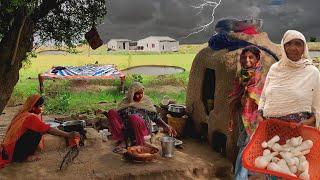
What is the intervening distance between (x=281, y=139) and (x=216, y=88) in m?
3.46

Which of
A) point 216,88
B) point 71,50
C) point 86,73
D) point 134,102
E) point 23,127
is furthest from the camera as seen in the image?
point 86,73

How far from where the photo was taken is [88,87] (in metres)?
20.8

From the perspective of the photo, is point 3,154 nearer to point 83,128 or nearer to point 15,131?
point 15,131

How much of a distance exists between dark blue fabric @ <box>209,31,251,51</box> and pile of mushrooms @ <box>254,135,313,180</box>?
3.52m

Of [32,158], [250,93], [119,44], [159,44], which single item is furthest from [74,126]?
[119,44]

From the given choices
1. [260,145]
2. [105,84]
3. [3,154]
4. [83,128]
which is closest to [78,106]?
[105,84]

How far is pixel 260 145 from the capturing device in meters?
4.30

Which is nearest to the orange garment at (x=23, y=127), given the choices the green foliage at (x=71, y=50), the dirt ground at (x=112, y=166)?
the dirt ground at (x=112, y=166)

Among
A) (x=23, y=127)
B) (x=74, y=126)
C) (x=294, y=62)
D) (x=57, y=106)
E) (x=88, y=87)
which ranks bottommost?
(x=57, y=106)

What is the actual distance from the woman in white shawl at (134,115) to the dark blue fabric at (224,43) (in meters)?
1.62

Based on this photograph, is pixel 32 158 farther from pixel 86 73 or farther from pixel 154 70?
pixel 154 70

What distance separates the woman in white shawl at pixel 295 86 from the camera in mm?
4215

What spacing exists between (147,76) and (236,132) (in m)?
17.1

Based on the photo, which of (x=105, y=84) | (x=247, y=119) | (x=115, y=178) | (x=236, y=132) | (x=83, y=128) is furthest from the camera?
(x=105, y=84)
